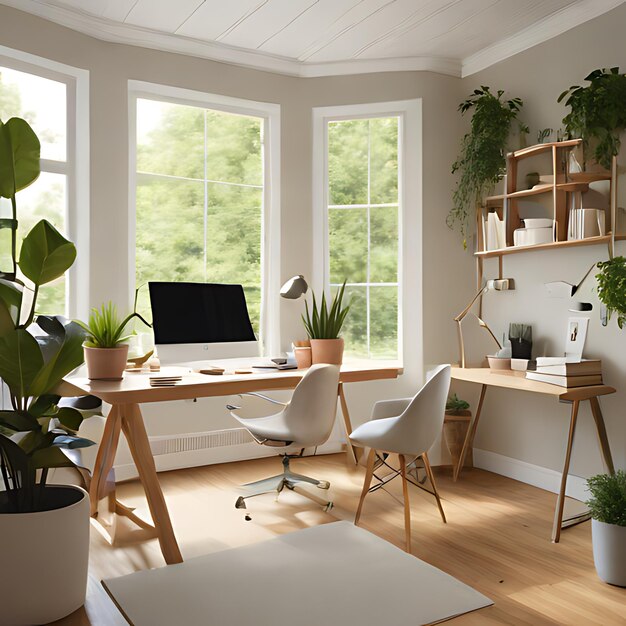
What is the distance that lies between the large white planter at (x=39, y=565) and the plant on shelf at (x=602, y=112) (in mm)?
3015

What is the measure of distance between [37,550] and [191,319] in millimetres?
1586

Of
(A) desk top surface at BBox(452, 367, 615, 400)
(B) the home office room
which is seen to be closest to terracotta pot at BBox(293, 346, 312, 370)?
(B) the home office room

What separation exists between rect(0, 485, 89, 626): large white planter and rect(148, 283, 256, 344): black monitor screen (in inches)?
50.8

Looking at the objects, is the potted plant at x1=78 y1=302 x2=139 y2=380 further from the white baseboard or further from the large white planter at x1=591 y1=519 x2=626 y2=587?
the white baseboard

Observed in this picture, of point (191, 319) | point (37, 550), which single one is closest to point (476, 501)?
point (191, 319)

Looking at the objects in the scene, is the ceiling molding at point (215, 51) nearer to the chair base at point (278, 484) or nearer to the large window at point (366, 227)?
the large window at point (366, 227)

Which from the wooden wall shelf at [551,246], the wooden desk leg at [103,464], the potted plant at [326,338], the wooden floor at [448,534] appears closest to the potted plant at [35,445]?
the wooden floor at [448,534]

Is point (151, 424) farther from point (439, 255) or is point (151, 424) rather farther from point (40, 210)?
point (439, 255)

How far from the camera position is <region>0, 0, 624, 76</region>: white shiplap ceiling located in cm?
360

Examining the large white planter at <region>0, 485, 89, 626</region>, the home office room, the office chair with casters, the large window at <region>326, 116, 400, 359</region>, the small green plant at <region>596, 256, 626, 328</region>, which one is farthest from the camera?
the large window at <region>326, 116, 400, 359</region>

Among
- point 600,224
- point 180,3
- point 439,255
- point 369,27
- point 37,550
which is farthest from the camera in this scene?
point 439,255

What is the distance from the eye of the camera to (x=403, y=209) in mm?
4508

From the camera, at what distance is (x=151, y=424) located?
4.12 meters

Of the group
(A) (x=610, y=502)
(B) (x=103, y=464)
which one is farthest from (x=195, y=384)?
(A) (x=610, y=502)
